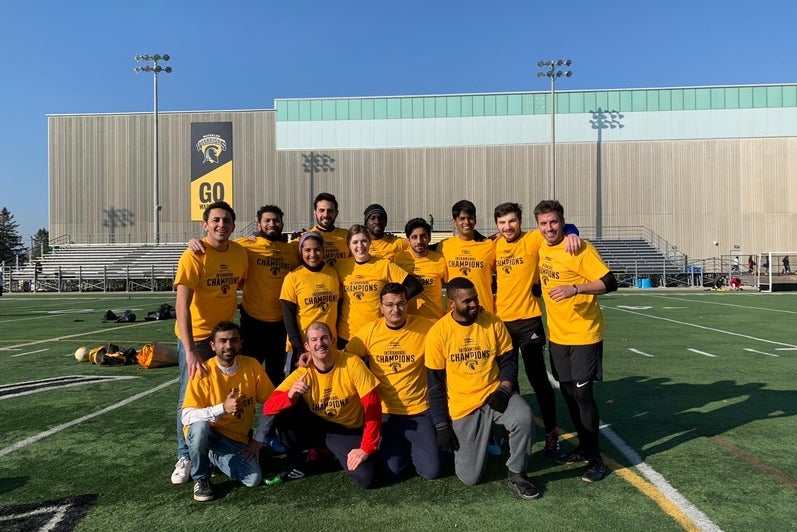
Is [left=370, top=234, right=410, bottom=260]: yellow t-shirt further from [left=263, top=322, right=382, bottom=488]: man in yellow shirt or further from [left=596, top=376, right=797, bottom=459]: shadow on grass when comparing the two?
[left=596, top=376, right=797, bottom=459]: shadow on grass

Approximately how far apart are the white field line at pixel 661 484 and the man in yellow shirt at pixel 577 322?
359 millimetres

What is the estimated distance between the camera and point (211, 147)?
39344mm

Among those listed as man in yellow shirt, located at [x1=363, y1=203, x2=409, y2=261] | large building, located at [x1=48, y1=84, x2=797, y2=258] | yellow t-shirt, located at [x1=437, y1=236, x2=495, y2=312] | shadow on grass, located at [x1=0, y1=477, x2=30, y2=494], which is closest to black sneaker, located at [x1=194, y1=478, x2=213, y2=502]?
shadow on grass, located at [x1=0, y1=477, x2=30, y2=494]

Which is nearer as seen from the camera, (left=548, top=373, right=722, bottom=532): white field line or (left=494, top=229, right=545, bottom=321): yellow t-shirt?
(left=548, top=373, right=722, bottom=532): white field line

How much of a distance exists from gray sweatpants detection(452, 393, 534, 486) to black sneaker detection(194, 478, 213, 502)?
167 cm

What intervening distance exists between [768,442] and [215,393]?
4485 mm

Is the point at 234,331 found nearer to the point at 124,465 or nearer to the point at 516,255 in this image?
the point at 124,465

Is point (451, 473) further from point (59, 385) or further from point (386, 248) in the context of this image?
point (59, 385)

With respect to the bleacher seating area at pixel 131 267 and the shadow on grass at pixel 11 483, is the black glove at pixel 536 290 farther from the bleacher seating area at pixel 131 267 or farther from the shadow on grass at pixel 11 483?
the bleacher seating area at pixel 131 267

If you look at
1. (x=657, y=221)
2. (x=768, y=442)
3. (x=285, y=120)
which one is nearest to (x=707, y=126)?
(x=657, y=221)

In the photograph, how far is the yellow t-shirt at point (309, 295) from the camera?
4316 mm

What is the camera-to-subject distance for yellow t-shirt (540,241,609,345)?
4027 millimetres

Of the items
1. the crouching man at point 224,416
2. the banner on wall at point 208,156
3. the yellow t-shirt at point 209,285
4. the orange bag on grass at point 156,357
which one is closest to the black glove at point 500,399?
the crouching man at point 224,416

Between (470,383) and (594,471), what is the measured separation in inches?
40.8
